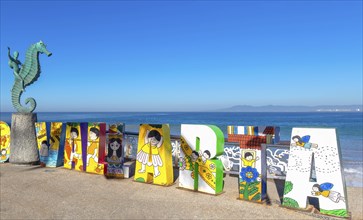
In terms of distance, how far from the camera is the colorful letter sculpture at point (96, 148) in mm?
9945

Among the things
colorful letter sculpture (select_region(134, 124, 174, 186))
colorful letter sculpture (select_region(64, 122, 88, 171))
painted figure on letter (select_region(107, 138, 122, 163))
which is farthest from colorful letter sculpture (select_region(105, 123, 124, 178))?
colorful letter sculpture (select_region(64, 122, 88, 171))

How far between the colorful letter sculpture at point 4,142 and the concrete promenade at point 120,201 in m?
3.20

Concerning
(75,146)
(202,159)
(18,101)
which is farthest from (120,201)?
(18,101)

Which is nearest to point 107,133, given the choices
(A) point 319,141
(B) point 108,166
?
(B) point 108,166

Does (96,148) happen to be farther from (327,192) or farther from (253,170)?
(327,192)

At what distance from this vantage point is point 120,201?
7098 mm

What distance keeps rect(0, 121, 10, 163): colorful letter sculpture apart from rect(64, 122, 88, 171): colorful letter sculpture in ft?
10.2

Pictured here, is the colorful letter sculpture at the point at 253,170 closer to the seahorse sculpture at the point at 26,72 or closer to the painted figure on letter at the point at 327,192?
the painted figure on letter at the point at 327,192

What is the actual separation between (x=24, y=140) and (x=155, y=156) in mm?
5977

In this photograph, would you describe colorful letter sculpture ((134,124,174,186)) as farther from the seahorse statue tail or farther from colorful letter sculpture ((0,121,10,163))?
colorful letter sculpture ((0,121,10,163))

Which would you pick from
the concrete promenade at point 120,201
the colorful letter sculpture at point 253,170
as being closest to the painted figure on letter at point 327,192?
the concrete promenade at point 120,201

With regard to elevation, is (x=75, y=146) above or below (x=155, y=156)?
above

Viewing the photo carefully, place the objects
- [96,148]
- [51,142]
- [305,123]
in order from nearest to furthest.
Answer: [96,148]
[51,142]
[305,123]

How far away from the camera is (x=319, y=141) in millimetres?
6445
